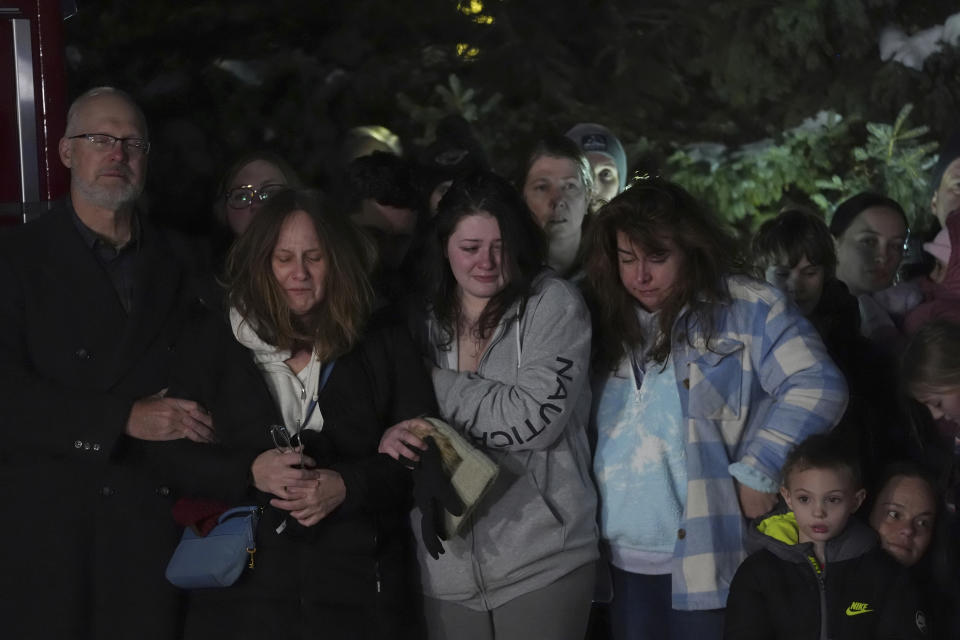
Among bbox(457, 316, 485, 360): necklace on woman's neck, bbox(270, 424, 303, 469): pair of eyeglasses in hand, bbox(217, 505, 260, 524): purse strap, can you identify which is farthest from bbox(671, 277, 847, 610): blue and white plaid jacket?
bbox(217, 505, 260, 524): purse strap

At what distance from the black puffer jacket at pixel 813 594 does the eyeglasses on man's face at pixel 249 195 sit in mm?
2280

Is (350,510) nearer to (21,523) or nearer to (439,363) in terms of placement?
(439,363)

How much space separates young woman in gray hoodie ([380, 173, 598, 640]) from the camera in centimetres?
354

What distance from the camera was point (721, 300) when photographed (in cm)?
364

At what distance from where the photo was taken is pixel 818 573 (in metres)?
3.62

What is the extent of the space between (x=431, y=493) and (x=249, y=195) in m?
1.81

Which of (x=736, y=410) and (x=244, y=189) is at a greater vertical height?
(x=244, y=189)

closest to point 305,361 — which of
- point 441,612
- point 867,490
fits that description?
point 441,612

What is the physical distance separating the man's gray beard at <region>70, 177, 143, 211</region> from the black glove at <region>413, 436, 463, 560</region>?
4.47ft

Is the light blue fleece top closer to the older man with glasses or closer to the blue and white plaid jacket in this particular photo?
the blue and white plaid jacket

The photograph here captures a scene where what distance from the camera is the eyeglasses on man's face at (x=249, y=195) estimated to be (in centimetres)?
466

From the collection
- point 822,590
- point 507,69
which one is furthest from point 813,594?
point 507,69

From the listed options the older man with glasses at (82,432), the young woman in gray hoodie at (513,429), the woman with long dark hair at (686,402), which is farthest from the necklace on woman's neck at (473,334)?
the older man with glasses at (82,432)

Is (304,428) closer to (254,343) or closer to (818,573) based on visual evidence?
(254,343)
